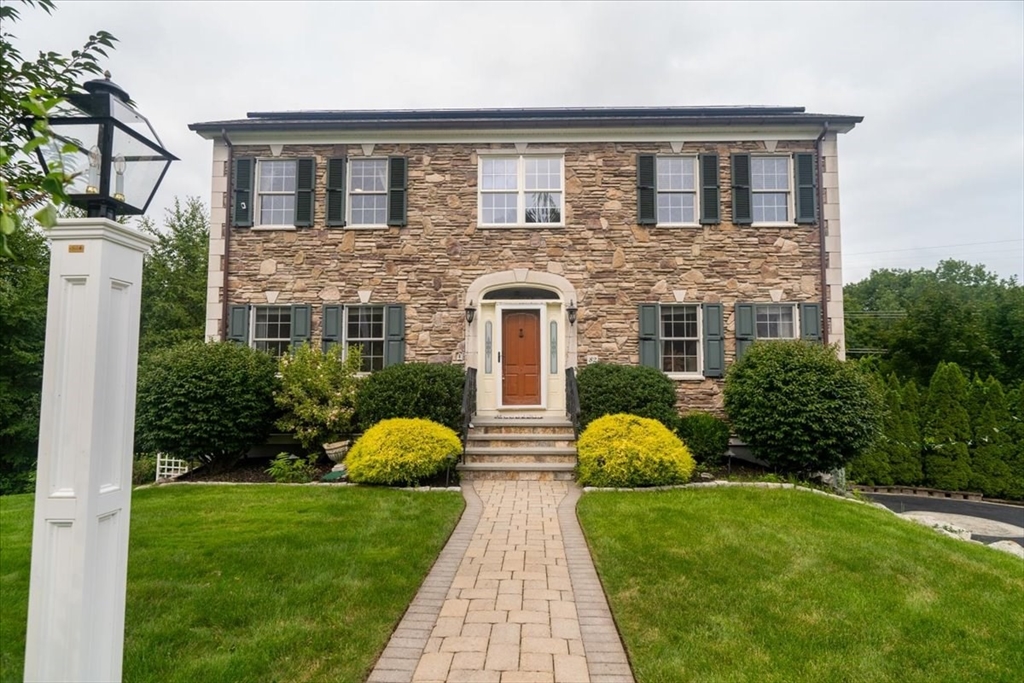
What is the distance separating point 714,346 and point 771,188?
354 cm

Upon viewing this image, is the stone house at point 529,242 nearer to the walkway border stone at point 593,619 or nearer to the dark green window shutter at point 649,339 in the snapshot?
the dark green window shutter at point 649,339

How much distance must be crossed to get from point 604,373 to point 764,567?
203 inches

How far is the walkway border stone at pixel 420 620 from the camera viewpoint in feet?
10.5

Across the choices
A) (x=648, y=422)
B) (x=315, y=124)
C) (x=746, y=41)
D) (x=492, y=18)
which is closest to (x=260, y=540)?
(x=648, y=422)

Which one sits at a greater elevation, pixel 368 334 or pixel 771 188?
pixel 771 188

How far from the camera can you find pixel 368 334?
11320mm

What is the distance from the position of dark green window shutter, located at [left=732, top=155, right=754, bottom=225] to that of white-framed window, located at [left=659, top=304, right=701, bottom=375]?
6.73ft

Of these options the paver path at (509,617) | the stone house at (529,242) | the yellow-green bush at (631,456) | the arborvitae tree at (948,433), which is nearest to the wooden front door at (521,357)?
the stone house at (529,242)

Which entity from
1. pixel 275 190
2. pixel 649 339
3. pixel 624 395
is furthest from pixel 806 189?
pixel 275 190

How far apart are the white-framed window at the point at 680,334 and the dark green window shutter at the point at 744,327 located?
779 mm

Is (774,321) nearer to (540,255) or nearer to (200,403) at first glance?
(540,255)

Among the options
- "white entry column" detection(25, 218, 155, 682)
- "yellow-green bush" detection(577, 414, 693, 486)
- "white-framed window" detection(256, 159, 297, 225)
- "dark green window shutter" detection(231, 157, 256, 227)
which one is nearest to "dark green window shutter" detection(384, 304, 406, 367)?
"white-framed window" detection(256, 159, 297, 225)

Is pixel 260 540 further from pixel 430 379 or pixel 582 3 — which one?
pixel 582 3

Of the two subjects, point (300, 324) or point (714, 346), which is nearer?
point (714, 346)
